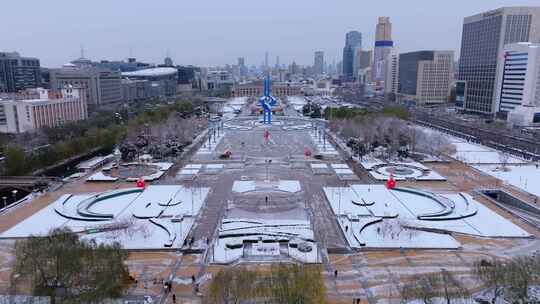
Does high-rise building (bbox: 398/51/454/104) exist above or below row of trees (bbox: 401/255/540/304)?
above

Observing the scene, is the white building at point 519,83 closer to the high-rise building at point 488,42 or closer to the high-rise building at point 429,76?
the high-rise building at point 488,42

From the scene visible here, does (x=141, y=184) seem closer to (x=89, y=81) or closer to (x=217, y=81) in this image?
(x=89, y=81)

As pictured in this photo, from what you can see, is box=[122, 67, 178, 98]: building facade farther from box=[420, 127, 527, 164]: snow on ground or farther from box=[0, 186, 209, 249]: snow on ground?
box=[0, 186, 209, 249]: snow on ground

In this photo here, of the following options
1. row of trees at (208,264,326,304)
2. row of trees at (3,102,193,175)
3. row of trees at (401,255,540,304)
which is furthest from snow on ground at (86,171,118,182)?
row of trees at (401,255,540,304)

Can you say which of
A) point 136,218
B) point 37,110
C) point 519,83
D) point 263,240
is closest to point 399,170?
point 263,240

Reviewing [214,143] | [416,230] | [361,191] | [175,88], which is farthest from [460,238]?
[175,88]

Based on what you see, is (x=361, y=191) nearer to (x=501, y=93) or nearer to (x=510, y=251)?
(x=510, y=251)
